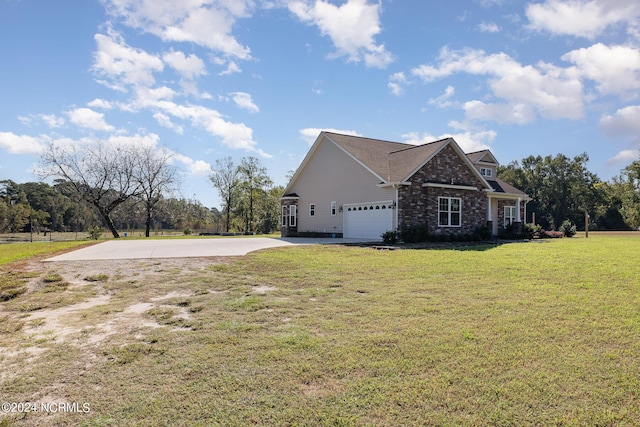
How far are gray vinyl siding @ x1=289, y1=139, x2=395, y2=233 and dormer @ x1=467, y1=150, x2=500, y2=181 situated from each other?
32.1 feet

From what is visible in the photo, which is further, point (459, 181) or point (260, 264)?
point (459, 181)

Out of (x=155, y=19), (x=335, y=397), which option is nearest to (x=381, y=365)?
(x=335, y=397)

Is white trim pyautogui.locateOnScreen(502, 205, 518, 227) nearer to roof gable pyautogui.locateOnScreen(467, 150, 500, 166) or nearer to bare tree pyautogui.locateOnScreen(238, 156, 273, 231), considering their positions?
roof gable pyautogui.locateOnScreen(467, 150, 500, 166)

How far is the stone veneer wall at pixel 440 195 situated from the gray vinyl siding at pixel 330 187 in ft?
3.59

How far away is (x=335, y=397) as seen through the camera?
2961 mm

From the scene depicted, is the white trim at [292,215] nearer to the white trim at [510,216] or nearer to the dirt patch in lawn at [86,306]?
the white trim at [510,216]

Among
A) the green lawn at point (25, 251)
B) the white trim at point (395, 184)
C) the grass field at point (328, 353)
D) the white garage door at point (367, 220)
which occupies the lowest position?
the grass field at point (328, 353)

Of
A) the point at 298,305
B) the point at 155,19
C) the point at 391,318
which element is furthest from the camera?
the point at 155,19

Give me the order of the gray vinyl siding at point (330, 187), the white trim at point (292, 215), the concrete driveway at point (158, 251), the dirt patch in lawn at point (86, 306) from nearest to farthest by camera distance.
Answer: the dirt patch in lawn at point (86, 306) < the concrete driveway at point (158, 251) < the gray vinyl siding at point (330, 187) < the white trim at point (292, 215)

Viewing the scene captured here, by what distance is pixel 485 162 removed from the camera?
27.0 m

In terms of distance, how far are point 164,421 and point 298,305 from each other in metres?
3.19

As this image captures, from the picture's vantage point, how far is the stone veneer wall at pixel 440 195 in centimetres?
1905

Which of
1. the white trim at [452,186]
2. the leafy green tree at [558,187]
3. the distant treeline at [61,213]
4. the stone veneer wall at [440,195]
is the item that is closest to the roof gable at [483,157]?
the stone veneer wall at [440,195]

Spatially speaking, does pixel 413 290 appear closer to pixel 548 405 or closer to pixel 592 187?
pixel 548 405
